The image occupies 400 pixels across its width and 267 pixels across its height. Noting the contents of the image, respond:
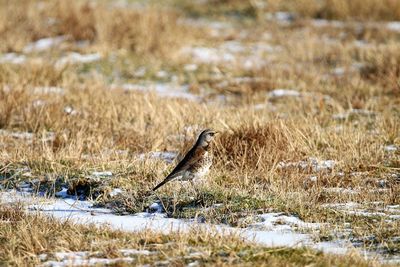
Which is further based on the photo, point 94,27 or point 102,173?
point 94,27

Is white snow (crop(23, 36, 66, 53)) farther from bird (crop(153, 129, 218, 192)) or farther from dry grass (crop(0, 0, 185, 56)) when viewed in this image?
bird (crop(153, 129, 218, 192))

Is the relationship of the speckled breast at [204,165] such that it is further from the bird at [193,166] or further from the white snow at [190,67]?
the white snow at [190,67]

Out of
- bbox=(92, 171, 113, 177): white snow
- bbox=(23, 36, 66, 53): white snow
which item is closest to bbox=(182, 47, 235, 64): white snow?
bbox=(23, 36, 66, 53): white snow

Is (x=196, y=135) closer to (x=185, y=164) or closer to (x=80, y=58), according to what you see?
(x=185, y=164)

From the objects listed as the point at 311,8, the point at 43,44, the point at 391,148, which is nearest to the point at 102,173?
the point at 391,148

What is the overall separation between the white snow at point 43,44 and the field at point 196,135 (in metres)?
0.05

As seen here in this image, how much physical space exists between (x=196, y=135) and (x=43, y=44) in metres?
7.57

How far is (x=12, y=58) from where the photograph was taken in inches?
604

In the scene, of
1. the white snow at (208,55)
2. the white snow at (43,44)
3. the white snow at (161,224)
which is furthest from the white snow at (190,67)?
the white snow at (161,224)

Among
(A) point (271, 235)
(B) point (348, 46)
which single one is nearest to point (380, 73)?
(B) point (348, 46)

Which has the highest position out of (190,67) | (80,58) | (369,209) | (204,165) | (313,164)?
(204,165)

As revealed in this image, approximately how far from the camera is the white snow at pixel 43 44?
1602 cm

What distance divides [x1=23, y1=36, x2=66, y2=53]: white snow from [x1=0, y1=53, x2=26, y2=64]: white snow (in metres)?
0.33

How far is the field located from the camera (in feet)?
19.5
